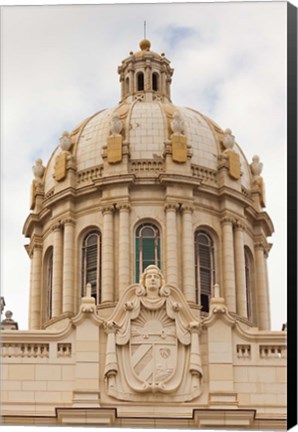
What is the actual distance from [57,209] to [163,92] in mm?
6612

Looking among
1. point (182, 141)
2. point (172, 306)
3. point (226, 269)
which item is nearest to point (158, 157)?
point (182, 141)

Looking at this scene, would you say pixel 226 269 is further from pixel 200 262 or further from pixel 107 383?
pixel 107 383

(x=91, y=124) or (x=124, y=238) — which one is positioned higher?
(x=91, y=124)

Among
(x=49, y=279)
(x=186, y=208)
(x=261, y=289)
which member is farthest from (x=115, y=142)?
(x=261, y=289)

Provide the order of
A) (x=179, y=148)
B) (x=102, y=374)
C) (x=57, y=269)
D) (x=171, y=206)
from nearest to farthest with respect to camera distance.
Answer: (x=102, y=374), (x=171, y=206), (x=57, y=269), (x=179, y=148)

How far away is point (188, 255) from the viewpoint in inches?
2163

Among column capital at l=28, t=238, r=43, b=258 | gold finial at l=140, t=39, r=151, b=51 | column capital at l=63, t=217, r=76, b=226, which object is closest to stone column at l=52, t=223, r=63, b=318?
column capital at l=63, t=217, r=76, b=226

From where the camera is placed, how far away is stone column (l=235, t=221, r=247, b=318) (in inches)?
2189

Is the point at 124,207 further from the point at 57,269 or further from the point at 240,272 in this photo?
the point at 240,272

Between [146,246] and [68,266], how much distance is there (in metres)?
2.71

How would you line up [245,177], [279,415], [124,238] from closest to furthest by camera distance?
[279,415] < [124,238] < [245,177]

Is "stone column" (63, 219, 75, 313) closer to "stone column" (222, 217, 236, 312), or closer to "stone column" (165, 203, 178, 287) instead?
"stone column" (165, 203, 178, 287)

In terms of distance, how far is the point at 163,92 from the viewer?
60.9 m

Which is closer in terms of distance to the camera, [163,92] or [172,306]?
[172,306]
